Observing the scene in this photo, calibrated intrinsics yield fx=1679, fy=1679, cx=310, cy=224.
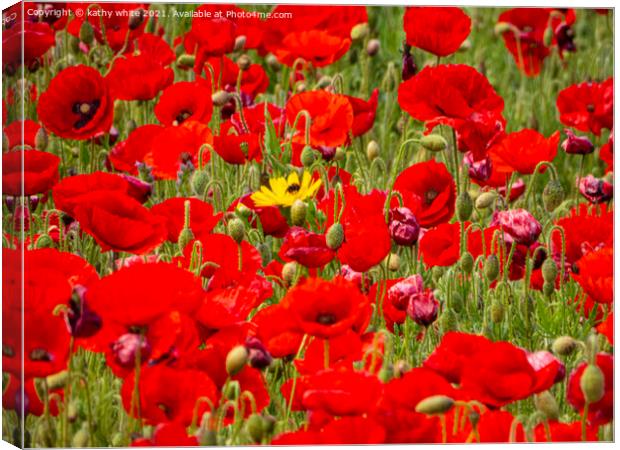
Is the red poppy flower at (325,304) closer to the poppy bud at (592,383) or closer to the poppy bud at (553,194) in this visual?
the poppy bud at (592,383)

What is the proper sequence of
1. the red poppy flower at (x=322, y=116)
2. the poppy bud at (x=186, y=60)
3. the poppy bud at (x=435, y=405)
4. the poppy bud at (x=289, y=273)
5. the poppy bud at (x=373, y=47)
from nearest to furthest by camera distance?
1. the poppy bud at (x=435, y=405)
2. the poppy bud at (x=289, y=273)
3. the red poppy flower at (x=322, y=116)
4. the poppy bud at (x=186, y=60)
5. the poppy bud at (x=373, y=47)

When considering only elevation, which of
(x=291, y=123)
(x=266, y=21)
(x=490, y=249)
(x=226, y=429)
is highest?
(x=266, y=21)

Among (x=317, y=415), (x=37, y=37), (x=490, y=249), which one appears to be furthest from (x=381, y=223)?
(x=37, y=37)

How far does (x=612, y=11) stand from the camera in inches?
129

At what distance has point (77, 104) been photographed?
3225 millimetres

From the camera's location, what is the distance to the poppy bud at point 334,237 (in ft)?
9.93

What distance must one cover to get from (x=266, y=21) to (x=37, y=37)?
467 millimetres

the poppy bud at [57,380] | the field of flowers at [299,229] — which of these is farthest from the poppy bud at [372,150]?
the poppy bud at [57,380]

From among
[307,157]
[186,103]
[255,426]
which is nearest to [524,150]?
[307,157]

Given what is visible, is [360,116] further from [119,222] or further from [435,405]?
[435,405]

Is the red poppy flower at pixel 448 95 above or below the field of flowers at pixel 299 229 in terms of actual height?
above

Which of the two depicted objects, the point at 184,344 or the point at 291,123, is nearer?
the point at 184,344

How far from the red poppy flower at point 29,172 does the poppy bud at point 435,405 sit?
0.83 metres

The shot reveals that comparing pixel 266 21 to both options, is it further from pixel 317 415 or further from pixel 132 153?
pixel 317 415
